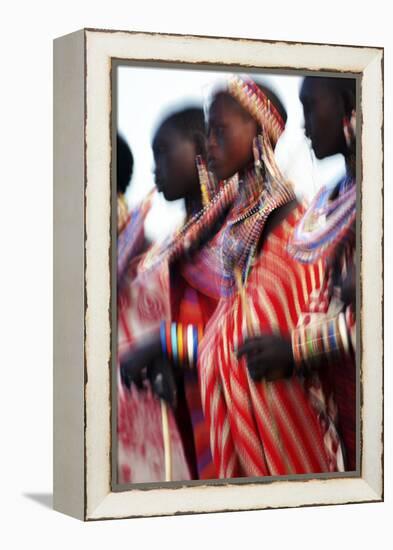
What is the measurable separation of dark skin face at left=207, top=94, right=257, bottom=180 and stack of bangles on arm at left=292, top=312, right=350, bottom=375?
0.70m

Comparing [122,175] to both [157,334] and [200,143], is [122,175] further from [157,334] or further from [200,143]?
[157,334]

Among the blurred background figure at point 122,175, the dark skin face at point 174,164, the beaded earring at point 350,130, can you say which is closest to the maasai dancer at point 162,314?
the dark skin face at point 174,164

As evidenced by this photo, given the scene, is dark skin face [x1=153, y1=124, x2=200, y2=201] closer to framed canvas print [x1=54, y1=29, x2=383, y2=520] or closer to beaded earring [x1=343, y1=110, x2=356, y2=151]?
framed canvas print [x1=54, y1=29, x2=383, y2=520]

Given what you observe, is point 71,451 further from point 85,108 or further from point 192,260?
point 85,108

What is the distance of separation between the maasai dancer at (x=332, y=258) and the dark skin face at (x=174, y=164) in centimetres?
50

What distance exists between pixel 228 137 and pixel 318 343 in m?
0.90

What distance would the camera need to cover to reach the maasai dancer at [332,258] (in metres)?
6.91

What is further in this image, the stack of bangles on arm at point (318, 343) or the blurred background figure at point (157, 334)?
the stack of bangles on arm at point (318, 343)

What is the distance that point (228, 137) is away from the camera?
6.77 m

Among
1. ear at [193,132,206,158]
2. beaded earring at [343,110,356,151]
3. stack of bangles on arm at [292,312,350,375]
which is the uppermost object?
beaded earring at [343,110,356,151]

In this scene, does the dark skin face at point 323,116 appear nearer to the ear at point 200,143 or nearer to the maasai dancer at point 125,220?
the ear at point 200,143

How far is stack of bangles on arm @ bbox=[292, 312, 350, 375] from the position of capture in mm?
6887

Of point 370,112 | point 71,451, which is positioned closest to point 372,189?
point 370,112

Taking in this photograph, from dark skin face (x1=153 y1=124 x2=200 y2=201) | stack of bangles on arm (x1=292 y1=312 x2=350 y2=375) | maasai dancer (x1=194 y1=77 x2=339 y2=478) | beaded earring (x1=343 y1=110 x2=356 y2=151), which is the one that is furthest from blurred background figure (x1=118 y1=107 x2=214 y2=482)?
beaded earring (x1=343 y1=110 x2=356 y2=151)
